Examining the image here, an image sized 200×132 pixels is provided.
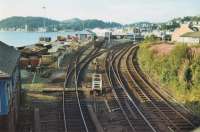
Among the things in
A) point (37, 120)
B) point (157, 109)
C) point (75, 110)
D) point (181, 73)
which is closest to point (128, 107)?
point (157, 109)

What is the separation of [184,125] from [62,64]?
2541 centimetres

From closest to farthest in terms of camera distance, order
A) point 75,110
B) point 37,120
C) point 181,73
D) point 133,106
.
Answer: point 37,120 < point 75,110 < point 133,106 < point 181,73

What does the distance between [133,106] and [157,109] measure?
181cm

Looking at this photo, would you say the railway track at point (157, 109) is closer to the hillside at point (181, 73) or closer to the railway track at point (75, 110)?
the hillside at point (181, 73)

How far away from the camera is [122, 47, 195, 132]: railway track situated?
73.8 ft

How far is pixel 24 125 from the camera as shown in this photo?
74.3ft

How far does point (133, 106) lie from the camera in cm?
2719

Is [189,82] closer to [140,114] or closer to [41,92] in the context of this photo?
[140,114]

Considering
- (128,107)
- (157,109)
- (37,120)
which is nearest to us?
(37,120)

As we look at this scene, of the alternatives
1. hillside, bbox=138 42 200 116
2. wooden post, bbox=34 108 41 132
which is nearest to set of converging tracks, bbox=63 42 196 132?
hillside, bbox=138 42 200 116

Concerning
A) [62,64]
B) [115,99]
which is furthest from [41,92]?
[62,64]

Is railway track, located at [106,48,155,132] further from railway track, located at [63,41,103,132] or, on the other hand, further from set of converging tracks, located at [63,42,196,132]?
railway track, located at [63,41,103,132]

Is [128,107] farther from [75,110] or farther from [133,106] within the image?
[75,110]

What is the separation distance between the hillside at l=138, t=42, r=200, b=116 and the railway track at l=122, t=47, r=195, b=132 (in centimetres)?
128
